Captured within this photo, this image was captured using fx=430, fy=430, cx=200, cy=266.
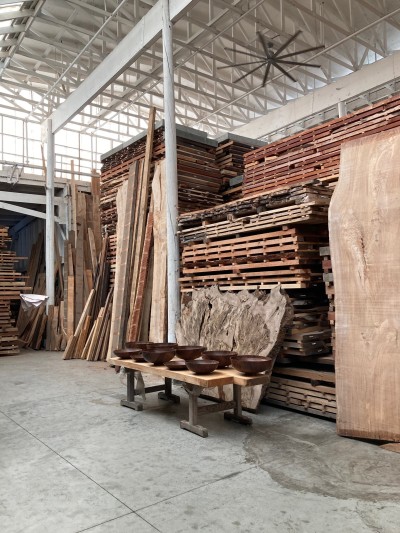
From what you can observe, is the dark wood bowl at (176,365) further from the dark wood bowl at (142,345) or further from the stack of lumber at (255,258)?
the stack of lumber at (255,258)

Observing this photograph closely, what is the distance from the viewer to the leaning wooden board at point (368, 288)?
154 inches

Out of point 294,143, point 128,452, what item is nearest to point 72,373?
point 128,452

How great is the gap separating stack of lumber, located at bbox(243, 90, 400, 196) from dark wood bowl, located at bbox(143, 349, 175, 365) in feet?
8.99

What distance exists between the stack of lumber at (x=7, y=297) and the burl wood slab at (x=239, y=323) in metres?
6.22

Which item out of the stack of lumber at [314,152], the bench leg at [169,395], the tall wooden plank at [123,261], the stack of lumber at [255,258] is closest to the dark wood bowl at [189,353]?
the bench leg at [169,395]

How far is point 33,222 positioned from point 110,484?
17670 mm

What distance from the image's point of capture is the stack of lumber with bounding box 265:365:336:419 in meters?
4.74

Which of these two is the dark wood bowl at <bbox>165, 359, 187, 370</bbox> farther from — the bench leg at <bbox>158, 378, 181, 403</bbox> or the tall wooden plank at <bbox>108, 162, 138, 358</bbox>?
the tall wooden plank at <bbox>108, 162, 138, 358</bbox>

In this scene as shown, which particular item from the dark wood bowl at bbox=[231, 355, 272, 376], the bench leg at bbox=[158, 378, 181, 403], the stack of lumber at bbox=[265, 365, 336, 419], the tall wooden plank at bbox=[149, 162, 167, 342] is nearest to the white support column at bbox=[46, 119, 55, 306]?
the tall wooden plank at bbox=[149, 162, 167, 342]

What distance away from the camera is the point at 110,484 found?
125 inches

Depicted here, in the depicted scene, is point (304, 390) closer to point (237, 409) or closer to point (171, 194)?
point (237, 409)

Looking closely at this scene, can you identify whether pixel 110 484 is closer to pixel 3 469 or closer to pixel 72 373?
pixel 3 469

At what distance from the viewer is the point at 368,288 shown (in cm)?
412

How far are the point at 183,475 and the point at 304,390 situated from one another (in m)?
2.19
